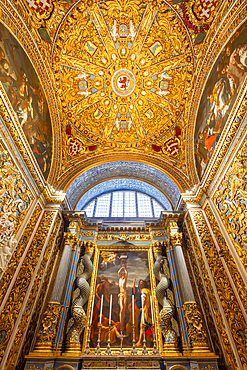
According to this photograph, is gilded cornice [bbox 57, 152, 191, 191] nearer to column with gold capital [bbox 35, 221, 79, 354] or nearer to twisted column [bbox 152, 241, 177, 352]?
column with gold capital [bbox 35, 221, 79, 354]

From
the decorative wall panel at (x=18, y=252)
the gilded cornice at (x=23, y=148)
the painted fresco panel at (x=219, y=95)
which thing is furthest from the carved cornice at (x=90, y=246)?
the painted fresco panel at (x=219, y=95)

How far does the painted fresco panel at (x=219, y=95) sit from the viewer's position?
5461 mm

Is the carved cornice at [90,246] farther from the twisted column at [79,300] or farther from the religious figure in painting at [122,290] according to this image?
the religious figure in painting at [122,290]

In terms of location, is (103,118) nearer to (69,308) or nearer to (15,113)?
(15,113)

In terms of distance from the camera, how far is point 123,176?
11.2 meters

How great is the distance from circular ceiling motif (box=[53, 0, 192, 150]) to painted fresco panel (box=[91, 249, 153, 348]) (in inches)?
232

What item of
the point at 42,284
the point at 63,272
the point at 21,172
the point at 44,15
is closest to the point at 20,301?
the point at 42,284

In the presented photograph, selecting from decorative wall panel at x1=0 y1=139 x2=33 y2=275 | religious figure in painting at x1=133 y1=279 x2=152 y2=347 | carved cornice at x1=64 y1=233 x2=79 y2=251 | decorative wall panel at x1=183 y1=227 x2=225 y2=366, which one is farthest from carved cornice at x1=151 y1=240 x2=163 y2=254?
decorative wall panel at x1=0 y1=139 x2=33 y2=275

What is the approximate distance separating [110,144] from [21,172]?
5.33 m

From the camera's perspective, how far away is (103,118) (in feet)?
32.2

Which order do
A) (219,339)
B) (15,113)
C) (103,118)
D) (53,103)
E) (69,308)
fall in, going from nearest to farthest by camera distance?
1. (219,339)
2. (15,113)
3. (69,308)
4. (53,103)
5. (103,118)

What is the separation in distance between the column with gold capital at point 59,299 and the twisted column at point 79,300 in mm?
277

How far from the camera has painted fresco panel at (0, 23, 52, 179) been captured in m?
5.62

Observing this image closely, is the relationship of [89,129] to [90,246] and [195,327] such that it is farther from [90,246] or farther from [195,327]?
[195,327]
